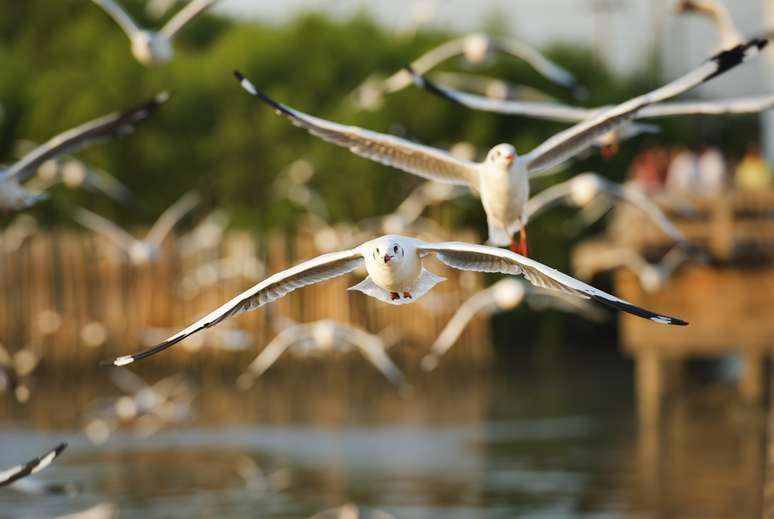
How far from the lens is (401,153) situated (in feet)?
40.2

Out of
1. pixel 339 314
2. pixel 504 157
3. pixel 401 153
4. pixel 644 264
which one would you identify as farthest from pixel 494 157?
pixel 339 314

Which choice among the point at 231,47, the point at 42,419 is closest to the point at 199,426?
the point at 42,419

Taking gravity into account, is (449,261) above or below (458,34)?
below

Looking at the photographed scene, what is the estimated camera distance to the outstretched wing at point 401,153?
38.9ft

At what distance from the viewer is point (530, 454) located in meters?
A: 22.9

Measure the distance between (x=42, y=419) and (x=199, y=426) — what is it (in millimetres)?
2768

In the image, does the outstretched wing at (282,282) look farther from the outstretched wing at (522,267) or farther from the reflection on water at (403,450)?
the reflection on water at (403,450)

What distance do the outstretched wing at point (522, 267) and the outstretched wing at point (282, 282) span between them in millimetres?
462

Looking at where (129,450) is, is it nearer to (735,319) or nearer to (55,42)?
(735,319)

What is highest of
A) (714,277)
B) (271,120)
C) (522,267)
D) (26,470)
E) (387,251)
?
(271,120)

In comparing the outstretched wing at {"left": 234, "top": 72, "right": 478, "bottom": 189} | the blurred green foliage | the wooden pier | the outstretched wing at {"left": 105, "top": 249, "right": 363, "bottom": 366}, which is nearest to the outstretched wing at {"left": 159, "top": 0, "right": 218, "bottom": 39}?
the outstretched wing at {"left": 234, "top": 72, "right": 478, "bottom": 189}

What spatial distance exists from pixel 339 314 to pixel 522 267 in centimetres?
2262

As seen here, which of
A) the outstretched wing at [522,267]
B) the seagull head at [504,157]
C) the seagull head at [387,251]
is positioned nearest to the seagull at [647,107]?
the seagull head at [504,157]

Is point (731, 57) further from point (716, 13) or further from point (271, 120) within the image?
point (271, 120)
